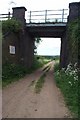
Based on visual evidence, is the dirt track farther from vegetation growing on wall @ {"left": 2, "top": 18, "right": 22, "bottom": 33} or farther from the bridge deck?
the bridge deck

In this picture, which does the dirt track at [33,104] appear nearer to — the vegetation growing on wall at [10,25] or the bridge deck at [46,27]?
the vegetation growing on wall at [10,25]

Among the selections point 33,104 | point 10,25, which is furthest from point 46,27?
point 33,104

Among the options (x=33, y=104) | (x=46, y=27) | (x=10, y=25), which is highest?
(x=10, y=25)

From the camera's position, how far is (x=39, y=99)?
11695 mm

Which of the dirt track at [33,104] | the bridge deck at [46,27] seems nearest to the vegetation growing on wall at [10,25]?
the bridge deck at [46,27]

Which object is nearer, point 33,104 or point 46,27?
point 33,104

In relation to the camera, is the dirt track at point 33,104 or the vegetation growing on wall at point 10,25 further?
the vegetation growing on wall at point 10,25

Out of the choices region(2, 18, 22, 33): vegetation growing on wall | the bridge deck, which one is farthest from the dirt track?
the bridge deck

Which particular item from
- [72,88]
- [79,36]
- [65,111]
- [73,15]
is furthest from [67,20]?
[65,111]

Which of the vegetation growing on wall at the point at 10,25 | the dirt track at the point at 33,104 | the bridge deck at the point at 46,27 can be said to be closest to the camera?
the dirt track at the point at 33,104

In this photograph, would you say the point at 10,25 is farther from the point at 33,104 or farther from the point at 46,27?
the point at 33,104

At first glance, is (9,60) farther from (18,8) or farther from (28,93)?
(28,93)

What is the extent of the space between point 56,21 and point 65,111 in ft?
54.7

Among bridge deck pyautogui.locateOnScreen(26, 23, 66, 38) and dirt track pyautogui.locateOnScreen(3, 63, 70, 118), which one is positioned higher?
bridge deck pyautogui.locateOnScreen(26, 23, 66, 38)
